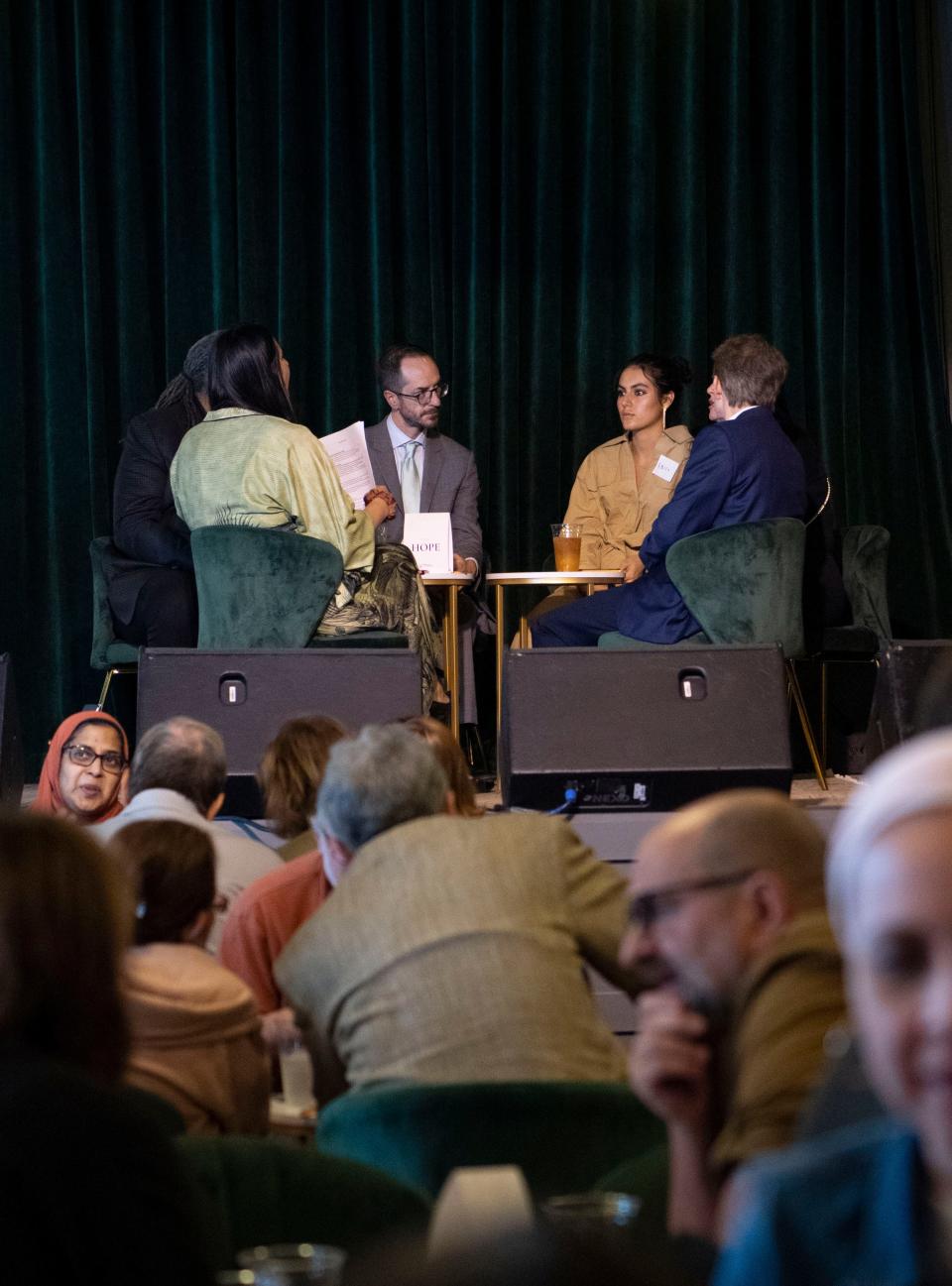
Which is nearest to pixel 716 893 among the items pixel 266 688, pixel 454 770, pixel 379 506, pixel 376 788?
pixel 376 788

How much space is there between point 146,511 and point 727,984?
4.35 metres

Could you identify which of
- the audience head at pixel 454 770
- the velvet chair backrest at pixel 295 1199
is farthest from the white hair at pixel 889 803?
the audience head at pixel 454 770

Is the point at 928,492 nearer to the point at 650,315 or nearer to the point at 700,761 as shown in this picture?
the point at 650,315

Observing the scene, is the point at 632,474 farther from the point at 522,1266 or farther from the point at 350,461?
the point at 522,1266

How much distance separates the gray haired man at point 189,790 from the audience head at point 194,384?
2.30 metres

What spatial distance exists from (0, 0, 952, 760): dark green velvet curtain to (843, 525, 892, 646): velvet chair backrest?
115cm

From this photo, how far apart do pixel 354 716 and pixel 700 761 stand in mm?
931

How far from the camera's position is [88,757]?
4.12 metres

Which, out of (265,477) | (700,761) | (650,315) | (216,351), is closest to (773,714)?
(700,761)

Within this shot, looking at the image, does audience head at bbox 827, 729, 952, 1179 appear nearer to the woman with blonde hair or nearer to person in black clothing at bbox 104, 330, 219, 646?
the woman with blonde hair

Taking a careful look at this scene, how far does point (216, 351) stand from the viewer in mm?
5086

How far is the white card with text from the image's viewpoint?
5.69 metres

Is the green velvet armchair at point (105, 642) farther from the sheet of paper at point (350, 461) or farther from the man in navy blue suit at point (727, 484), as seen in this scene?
the man in navy blue suit at point (727, 484)

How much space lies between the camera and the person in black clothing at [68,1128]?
107 centimetres
